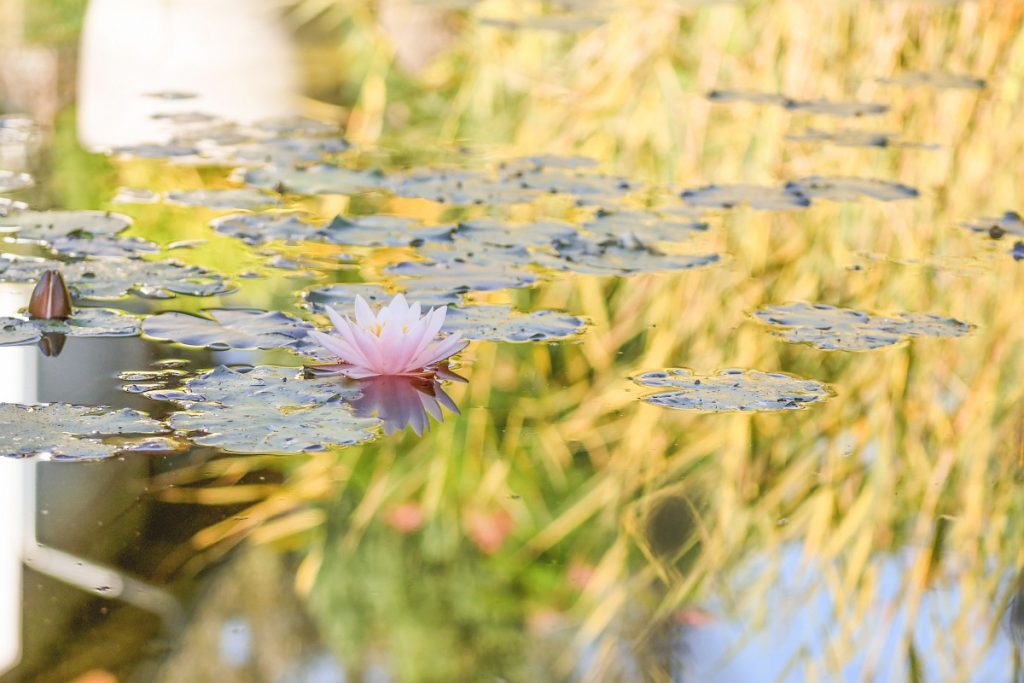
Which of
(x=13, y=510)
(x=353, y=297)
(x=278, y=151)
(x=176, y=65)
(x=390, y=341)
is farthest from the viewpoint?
(x=176, y=65)

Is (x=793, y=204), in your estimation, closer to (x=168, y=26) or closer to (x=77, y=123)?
(x=77, y=123)

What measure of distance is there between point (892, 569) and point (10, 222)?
174 centimetres

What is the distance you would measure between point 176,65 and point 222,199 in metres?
1.57

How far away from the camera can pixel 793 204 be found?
9.64ft

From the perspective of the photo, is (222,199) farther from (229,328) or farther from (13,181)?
(229,328)

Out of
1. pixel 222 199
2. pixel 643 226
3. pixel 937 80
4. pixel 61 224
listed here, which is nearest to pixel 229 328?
pixel 61 224

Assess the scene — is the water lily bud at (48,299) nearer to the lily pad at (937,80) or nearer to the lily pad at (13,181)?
the lily pad at (13,181)

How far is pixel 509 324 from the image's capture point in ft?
6.95

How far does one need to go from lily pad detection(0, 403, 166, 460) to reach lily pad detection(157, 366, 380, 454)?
0.19ft

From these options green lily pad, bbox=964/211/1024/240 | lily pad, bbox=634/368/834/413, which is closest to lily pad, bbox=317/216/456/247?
lily pad, bbox=634/368/834/413

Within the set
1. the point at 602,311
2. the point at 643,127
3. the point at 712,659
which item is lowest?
the point at 712,659

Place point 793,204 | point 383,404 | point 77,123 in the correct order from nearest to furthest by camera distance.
Result: 1. point 383,404
2. point 793,204
3. point 77,123

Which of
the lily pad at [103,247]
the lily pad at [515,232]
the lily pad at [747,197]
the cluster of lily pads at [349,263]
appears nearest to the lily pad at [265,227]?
the cluster of lily pads at [349,263]

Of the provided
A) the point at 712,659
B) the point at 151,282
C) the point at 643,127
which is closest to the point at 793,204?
the point at 643,127
